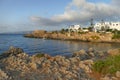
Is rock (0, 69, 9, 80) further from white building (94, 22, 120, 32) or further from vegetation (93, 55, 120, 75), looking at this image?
white building (94, 22, 120, 32)

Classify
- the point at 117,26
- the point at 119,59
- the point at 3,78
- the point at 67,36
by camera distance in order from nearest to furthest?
the point at 3,78 → the point at 119,59 → the point at 67,36 → the point at 117,26

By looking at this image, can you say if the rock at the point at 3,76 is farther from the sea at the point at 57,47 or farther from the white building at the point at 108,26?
the white building at the point at 108,26

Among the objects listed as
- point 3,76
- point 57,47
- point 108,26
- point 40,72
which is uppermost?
point 108,26

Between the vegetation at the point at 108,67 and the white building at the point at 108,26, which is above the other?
the white building at the point at 108,26

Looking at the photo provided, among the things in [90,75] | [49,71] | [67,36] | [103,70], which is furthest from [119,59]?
[67,36]

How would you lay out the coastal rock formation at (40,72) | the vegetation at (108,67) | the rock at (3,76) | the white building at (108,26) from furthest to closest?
the white building at (108,26), the vegetation at (108,67), the coastal rock formation at (40,72), the rock at (3,76)

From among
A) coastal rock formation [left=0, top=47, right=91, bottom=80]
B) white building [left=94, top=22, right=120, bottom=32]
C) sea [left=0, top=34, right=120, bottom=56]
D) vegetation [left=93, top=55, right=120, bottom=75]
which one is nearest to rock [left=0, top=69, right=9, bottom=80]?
coastal rock formation [left=0, top=47, right=91, bottom=80]

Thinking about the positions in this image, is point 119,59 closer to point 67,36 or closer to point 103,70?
point 103,70

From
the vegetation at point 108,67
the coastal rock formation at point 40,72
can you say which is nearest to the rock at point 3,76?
the coastal rock formation at point 40,72

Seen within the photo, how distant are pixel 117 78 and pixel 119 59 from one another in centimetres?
444

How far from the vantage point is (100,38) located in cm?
11038

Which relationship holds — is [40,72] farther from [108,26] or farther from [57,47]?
[108,26]

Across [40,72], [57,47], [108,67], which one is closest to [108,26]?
[57,47]

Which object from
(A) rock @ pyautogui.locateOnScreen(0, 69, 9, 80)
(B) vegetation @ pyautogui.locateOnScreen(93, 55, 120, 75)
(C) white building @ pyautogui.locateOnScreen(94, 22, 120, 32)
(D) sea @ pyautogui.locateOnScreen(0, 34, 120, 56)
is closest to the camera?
(A) rock @ pyautogui.locateOnScreen(0, 69, 9, 80)
